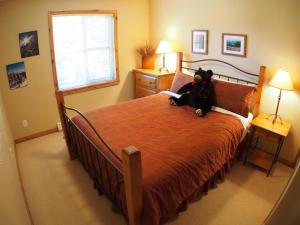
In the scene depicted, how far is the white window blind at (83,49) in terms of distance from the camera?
3770 millimetres

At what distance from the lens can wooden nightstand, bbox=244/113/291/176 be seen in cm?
273

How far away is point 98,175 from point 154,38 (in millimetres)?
3088

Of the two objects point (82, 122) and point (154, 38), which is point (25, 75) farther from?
point (154, 38)

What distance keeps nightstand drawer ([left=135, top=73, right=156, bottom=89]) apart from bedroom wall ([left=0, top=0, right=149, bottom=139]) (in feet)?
0.70

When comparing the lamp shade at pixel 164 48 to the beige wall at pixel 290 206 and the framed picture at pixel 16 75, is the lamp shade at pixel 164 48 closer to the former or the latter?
the framed picture at pixel 16 75

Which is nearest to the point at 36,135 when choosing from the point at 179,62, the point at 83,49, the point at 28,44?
the point at 28,44

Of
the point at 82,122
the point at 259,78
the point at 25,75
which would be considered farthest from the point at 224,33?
the point at 25,75

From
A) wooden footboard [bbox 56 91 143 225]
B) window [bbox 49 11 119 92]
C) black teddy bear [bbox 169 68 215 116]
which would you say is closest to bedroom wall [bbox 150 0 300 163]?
black teddy bear [bbox 169 68 215 116]

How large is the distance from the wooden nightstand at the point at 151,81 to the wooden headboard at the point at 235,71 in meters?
0.31

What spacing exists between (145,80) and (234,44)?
1.74 meters

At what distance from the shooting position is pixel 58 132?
396 centimetres

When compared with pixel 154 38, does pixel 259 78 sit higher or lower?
lower

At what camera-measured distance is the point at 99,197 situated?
2529 millimetres

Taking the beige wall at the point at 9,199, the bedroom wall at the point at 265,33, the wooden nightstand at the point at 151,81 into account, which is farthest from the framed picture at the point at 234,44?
the beige wall at the point at 9,199
